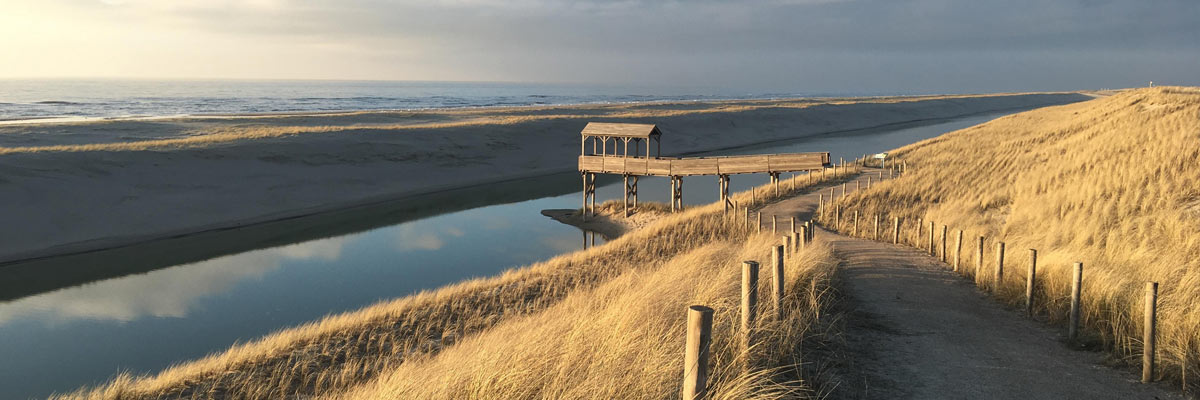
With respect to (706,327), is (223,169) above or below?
below

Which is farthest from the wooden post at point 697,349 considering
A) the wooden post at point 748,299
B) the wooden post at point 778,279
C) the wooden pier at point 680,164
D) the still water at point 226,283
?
the wooden pier at point 680,164

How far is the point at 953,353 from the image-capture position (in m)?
9.34

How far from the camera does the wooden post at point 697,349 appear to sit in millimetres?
5824

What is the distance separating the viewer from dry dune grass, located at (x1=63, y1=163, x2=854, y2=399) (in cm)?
1198

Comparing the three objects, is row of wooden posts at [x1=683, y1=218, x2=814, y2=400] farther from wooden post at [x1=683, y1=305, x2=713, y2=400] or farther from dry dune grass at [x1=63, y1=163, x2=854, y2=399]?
dry dune grass at [x1=63, y1=163, x2=854, y2=399]

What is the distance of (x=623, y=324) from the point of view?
8766 mm

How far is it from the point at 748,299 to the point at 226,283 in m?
20.4

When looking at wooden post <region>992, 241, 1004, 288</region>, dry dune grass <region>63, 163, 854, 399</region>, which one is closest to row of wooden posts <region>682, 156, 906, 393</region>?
dry dune grass <region>63, 163, 854, 399</region>

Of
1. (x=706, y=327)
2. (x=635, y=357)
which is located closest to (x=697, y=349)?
(x=706, y=327)

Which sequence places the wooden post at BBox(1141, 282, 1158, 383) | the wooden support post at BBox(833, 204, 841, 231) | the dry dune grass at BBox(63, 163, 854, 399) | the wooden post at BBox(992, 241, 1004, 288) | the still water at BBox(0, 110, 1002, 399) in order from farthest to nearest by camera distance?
the wooden support post at BBox(833, 204, 841, 231) → the still water at BBox(0, 110, 1002, 399) → the wooden post at BBox(992, 241, 1004, 288) → the dry dune grass at BBox(63, 163, 854, 399) → the wooden post at BBox(1141, 282, 1158, 383)

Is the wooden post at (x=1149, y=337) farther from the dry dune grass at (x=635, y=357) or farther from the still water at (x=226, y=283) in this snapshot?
the still water at (x=226, y=283)

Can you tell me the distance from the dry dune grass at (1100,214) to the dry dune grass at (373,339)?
3788 mm

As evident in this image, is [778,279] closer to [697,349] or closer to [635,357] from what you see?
[635,357]

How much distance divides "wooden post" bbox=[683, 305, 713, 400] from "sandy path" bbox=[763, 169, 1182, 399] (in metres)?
2.62
